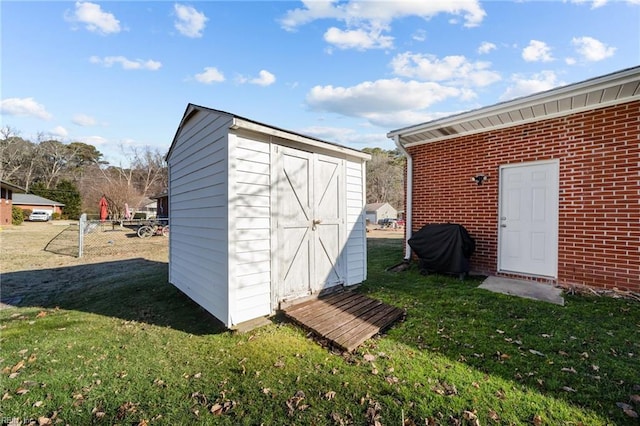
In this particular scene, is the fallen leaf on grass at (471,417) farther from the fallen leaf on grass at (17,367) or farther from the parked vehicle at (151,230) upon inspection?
the parked vehicle at (151,230)

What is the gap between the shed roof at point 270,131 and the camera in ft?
10.9

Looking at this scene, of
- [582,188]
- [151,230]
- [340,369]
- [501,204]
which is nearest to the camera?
[340,369]

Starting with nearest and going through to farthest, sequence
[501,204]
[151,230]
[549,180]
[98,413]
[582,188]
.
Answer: [98,413] → [582,188] → [549,180] → [501,204] → [151,230]

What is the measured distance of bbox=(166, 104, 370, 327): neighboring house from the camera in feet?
11.3

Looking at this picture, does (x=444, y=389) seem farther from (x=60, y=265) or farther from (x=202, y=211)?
(x=60, y=265)

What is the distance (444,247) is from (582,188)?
2328mm

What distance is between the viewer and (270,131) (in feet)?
12.0

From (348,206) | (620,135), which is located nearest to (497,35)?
(620,135)

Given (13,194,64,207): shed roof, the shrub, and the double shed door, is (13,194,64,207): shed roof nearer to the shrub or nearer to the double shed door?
the shrub

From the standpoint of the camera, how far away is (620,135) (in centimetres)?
420

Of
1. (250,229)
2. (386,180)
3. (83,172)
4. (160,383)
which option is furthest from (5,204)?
(386,180)

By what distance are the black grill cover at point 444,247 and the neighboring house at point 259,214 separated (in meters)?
1.38

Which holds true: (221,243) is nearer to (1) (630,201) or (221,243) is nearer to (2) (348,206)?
(2) (348,206)

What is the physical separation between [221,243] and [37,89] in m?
8.00
